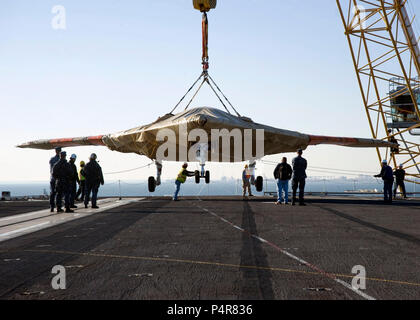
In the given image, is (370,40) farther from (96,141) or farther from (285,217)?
(285,217)

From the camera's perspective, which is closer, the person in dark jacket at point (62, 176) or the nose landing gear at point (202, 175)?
the person in dark jacket at point (62, 176)

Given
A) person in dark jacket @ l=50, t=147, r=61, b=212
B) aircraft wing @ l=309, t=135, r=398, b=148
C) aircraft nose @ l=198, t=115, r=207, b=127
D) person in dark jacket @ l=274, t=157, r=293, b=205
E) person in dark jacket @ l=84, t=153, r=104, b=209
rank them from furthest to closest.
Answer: aircraft wing @ l=309, t=135, r=398, b=148 < aircraft nose @ l=198, t=115, r=207, b=127 < person in dark jacket @ l=274, t=157, r=293, b=205 < person in dark jacket @ l=84, t=153, r=104, b=209 < person in dark jacket @ l=50, t=147, r=61, b=212

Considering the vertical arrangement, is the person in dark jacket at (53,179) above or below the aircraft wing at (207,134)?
below

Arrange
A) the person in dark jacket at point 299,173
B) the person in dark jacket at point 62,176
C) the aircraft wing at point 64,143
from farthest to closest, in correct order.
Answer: the aircraft wing at point 64,143 → the person in dark jacket at point 299,173 → the person in dark jacket at point 62,176

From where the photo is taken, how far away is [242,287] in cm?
409

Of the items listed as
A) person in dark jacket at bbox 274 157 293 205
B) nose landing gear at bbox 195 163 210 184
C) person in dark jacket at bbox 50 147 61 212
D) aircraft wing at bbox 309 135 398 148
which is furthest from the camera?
aircraft wing at bbox 309 135 398 148

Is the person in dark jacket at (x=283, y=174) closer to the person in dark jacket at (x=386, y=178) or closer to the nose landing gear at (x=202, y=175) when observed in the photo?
the nose landing gear at (x=202, y=175)

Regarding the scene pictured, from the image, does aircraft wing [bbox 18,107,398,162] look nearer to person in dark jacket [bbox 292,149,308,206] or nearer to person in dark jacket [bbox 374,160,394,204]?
person in dark jacket [bbox 292,149,308,206]

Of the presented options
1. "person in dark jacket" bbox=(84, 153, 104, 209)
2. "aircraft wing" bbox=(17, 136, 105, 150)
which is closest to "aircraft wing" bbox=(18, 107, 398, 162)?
"aircraft wing" bbox=(17, 136, 105, 150)

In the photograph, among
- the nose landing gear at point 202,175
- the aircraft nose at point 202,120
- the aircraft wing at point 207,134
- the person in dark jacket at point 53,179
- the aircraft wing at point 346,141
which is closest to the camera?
the person in dark jacket at point 53,179

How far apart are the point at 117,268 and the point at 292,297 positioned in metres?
2.46

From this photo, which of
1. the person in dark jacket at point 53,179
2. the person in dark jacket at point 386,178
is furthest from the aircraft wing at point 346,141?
the person in dark jacket at point 53,179

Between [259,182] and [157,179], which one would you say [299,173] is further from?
[157,179]

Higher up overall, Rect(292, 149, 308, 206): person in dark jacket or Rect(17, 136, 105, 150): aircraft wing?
Rect(17, 136, 105, 150): aircraft wing
